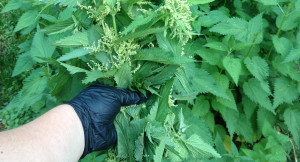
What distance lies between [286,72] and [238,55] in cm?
63

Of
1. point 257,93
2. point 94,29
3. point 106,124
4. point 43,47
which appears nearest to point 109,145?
point 106,124

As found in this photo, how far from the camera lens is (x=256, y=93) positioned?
297 centimetres

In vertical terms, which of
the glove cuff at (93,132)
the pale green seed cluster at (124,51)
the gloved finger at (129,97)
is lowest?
the glove cuff at (93,132)

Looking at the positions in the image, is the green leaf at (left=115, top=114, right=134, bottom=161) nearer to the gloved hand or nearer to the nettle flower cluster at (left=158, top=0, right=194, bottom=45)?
the gloved hand

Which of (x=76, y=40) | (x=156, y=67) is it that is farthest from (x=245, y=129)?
(x=76, y=40)

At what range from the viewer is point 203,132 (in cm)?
262

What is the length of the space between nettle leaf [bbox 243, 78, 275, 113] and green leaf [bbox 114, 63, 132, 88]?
1911 millimetres

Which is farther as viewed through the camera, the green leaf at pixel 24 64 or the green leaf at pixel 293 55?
the green leaf at pixel 24 64

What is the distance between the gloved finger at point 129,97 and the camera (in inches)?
69.7

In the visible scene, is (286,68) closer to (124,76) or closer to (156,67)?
(156,67)

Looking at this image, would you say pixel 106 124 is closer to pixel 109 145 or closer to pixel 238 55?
pixel 109 145

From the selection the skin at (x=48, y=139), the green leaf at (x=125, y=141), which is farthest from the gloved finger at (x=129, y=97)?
the skin at (x=48, y=139)

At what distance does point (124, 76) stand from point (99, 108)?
1.21ft

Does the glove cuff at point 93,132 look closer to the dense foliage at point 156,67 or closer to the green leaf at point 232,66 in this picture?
the dense foliage at point 156,67
